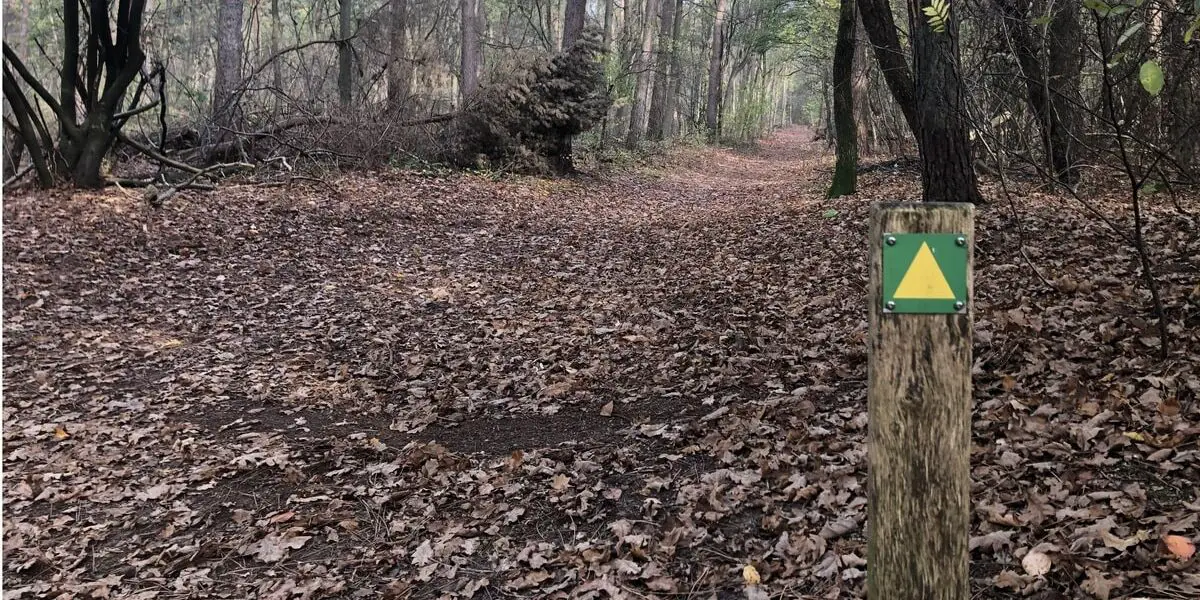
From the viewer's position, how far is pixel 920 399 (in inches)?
77.0

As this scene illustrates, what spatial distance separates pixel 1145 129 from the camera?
Result: 838 cm

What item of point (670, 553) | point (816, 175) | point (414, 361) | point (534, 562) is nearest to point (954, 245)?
point (670, 553)

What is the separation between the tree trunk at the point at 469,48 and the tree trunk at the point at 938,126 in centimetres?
1227

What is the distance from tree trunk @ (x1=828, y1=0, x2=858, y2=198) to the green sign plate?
1019cm

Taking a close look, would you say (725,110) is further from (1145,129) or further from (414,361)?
(414,361)

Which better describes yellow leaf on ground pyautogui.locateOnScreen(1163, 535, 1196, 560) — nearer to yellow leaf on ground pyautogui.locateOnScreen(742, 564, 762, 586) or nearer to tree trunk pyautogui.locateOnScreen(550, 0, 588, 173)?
yellow leaf on ground pyautogui.locateOnScreen(742, 564, 762, 586)

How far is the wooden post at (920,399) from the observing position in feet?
6.16

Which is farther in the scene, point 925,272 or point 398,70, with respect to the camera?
point 398,70

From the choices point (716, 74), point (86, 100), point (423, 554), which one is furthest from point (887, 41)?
point (716, 74)

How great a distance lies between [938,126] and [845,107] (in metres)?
3.88

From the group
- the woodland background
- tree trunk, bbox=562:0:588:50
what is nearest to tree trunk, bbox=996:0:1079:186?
the woodland background

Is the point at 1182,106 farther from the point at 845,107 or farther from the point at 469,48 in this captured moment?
the point at 469,48

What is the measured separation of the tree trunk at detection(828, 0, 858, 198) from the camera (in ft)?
36.7

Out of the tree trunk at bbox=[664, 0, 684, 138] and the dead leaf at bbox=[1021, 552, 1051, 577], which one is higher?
the tree trunk at bbox=[664, 0, 684, 138]
